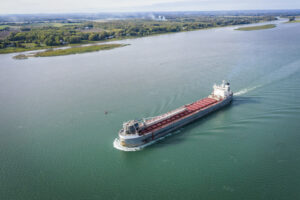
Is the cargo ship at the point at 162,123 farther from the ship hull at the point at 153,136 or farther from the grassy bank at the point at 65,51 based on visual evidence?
the grassy bank at the point at 65,51

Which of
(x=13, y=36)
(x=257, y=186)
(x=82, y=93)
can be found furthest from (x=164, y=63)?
(x=13, y=36)

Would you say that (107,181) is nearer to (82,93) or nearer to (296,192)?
(296,192)

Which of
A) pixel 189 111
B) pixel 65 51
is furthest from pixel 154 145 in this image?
pixel 65 51

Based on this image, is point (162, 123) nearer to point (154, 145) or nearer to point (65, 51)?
point (154, 145)

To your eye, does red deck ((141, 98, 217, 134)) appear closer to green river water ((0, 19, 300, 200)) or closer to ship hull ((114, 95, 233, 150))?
ship hull ((114, 95, 233, 150))

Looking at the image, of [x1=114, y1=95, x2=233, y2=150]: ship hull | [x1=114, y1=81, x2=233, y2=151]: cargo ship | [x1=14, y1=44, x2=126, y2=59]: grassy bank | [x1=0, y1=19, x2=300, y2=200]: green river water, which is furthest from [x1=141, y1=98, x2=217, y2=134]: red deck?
[x1=14, y1=44, x2=126, y2=59]: grassy bank
